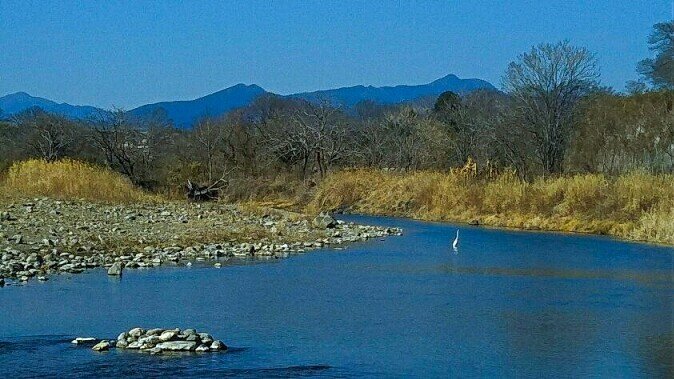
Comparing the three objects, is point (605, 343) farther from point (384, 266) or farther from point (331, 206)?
point (331, 206)

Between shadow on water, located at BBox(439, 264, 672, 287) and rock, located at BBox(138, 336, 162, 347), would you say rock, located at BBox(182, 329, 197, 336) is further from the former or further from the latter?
shadow on water, located at BBox(439, 264, 672, 287)

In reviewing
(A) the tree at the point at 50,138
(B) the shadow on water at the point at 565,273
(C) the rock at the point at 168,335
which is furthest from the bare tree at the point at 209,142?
(C) the rock at the point at 168,335

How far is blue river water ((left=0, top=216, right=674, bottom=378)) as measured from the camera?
8.54 m

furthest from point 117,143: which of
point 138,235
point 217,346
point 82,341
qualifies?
point 217,346

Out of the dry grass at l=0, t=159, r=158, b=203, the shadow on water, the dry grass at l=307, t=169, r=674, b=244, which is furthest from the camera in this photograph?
the dry grass at l=0, t=159, r=158, b=203

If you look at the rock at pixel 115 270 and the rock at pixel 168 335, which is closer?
the rock at pixel 168 335

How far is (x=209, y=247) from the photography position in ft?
59.9

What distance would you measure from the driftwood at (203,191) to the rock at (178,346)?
2523 cm

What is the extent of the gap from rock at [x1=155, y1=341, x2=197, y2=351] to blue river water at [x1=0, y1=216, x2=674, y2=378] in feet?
0.71

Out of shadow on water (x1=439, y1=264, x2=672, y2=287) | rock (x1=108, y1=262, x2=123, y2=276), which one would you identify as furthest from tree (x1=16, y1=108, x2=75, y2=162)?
shadow on water (x1=439, y1=264, x2=672, y2=287)

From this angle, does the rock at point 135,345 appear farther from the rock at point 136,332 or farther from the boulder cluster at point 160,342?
the rock at point 136,332

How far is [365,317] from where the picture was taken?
36.7 feet

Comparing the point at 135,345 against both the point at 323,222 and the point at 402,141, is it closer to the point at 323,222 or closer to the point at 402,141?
the point at 323,222

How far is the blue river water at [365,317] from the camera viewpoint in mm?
8539
